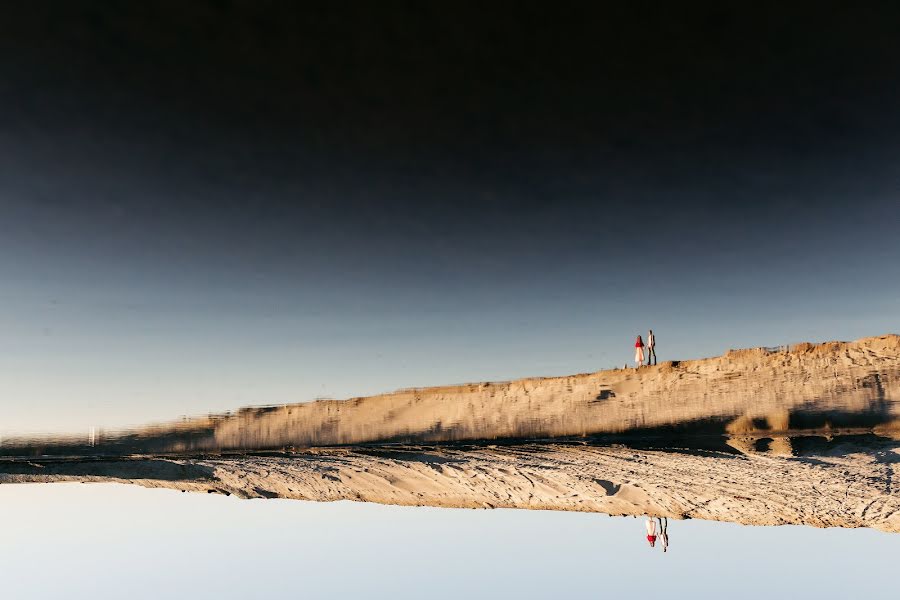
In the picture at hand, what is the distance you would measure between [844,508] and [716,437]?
21.1 inches

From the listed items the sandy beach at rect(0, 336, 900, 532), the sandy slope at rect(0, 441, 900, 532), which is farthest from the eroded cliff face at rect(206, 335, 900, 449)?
the sandy slope at rect(0, 441, 900, 532)

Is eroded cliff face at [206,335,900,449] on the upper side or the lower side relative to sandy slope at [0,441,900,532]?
upper

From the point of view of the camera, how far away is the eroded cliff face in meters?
1.90

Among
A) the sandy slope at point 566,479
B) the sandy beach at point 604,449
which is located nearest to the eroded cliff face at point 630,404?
the sandy beach at point 604,449

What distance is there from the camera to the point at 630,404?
→ 2.20 m

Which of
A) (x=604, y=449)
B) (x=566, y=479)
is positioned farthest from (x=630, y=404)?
(x=566, y=479)

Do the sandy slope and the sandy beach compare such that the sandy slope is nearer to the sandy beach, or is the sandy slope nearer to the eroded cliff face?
the sandy beach

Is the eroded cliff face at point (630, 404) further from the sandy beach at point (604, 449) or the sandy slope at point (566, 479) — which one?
the sandy slope at point (566, 479)

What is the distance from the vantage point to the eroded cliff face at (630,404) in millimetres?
1896

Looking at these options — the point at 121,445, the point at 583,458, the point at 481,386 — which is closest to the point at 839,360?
the point at 583,458

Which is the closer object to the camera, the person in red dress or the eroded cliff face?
the eroded cliff face

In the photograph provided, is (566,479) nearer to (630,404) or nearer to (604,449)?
(604,449)

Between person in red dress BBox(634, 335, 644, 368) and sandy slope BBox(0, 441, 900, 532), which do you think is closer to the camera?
sandy slope BBox(0, 441, 900, 532)

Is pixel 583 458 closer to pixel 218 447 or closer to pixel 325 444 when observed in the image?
pixel 325 444
